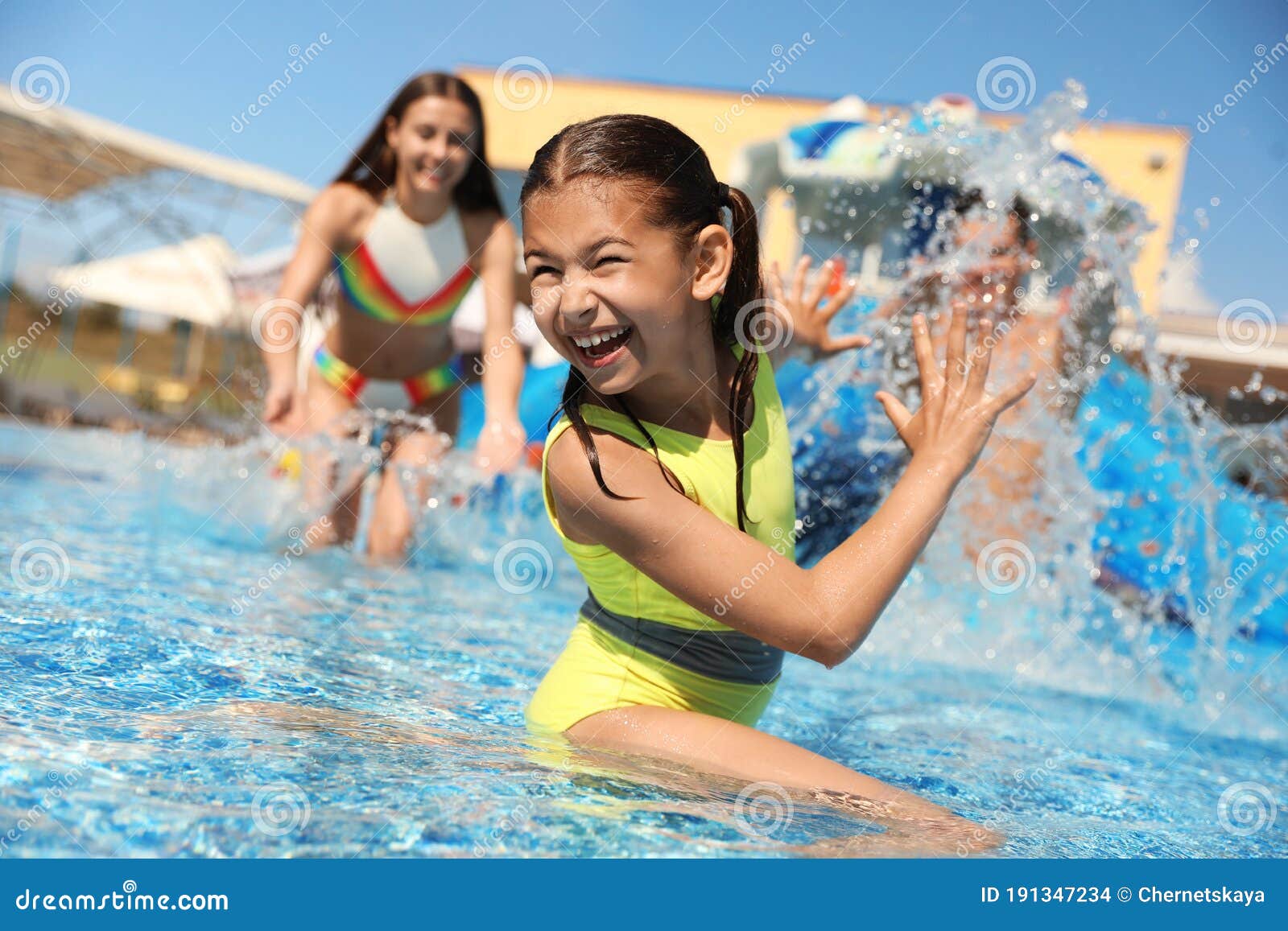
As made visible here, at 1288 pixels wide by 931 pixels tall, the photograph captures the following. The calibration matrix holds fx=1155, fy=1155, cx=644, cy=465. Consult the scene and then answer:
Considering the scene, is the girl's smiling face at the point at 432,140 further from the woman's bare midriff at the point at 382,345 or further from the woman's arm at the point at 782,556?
the woman's arm at the point at 782,556

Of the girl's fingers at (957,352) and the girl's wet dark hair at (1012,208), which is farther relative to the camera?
the girl's wet dark hair at (1012,208)

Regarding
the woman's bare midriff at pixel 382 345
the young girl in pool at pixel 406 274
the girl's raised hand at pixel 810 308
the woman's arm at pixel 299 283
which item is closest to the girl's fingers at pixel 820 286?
the girl's raised hand at pixel 810 308

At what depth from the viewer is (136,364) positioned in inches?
780

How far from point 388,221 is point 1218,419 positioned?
3796 mm

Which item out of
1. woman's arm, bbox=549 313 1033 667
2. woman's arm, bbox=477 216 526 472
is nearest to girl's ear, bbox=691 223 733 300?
woman's arm, bbox=549 313 1033 667

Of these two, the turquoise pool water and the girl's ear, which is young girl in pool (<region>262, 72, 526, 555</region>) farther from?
the girl's ear

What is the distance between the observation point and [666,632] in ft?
7.70

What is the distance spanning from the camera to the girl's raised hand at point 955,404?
7.04ft

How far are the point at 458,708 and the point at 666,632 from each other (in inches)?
23.4

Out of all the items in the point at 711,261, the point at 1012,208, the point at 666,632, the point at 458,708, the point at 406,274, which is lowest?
the point at 458,708

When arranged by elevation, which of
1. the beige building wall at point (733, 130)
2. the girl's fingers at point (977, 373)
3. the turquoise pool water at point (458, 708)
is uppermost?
the beige building wall at point (733, 130)

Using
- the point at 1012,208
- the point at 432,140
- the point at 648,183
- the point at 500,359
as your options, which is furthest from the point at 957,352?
the point at 432,140

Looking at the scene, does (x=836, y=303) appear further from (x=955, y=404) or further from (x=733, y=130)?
(x=733, y=130)

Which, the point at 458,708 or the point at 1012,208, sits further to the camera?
the point at 1012,208
